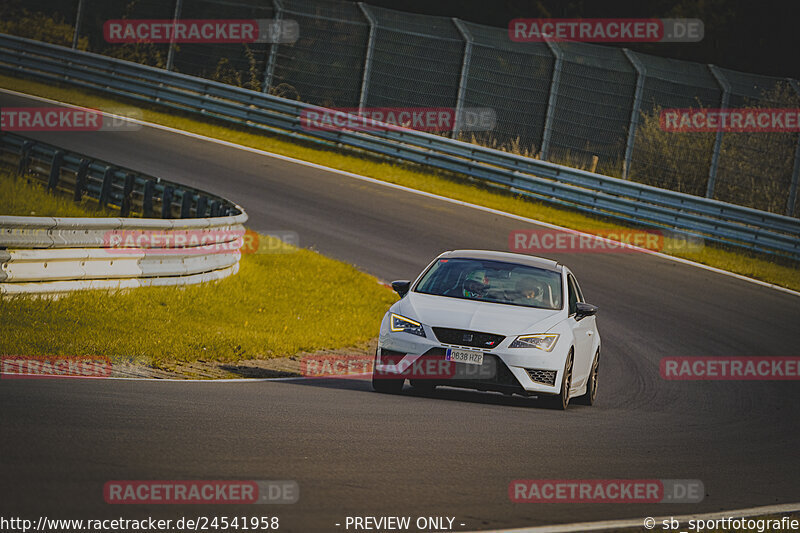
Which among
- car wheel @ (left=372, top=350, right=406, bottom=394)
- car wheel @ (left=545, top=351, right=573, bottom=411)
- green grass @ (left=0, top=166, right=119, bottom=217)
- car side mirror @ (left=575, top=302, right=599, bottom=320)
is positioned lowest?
car wheel @ (left=372, top=350, right=406, bottom=394)

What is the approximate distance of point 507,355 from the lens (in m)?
10.4

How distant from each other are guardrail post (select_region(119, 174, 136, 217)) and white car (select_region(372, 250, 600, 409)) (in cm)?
881

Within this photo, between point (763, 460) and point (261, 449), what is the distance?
185 inches

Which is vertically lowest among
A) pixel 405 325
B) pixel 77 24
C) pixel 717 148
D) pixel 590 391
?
pixel 590 391

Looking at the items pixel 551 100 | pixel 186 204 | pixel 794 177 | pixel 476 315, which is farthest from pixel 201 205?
pixel 794 177

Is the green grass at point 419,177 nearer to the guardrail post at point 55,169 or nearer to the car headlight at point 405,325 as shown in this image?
the guardrail post at point 55,169

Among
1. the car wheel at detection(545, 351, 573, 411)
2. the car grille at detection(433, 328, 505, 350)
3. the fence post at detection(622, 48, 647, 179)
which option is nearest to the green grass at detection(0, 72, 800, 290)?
the fence post at detection(622, 48, 647, 179)

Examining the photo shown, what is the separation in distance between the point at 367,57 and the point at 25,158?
1149 cm

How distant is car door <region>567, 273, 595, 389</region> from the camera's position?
11375 millimetres

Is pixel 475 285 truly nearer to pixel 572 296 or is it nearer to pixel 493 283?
pixel 493 283

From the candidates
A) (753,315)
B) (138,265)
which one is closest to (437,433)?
(138,265)

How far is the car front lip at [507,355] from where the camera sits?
10414mm

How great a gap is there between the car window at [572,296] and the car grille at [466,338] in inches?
58.1

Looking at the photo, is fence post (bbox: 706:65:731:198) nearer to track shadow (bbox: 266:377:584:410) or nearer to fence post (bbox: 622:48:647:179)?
fence post (bbox: 622:48:647:179)
